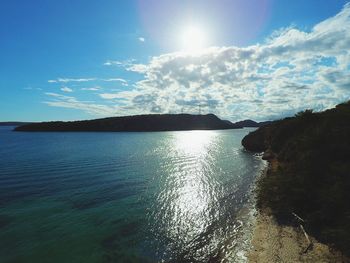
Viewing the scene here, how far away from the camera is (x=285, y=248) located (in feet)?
62.0

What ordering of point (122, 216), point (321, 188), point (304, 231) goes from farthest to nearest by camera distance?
1. point (122, 216)
2. point (321, 188)
3. point (304, 231)

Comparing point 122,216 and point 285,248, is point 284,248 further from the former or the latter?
point 122,216

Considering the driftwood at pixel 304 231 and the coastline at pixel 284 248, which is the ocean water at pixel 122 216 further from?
the driftwood at pixel 304 231

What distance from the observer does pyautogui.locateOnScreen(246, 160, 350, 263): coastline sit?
17.1m

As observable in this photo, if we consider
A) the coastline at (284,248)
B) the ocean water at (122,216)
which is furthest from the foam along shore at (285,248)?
the ocean water at (122,216)

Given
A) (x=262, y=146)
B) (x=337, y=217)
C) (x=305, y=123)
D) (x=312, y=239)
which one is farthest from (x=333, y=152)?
(x=262, y=146)

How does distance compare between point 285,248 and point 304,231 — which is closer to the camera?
point 285,248

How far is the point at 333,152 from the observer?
26297mm

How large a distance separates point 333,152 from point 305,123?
21.9 m

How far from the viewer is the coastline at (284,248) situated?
1714 centimetres

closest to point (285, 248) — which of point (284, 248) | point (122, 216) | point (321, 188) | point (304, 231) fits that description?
point (284, 248)

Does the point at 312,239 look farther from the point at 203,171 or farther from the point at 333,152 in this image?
the point at 203,171

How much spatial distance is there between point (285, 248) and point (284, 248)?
0.21 feet

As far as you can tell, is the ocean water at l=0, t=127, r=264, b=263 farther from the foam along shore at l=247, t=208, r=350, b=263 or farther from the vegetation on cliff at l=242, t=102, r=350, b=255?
the vegetation on cliff at l=242, t=102, r=350, b=255
